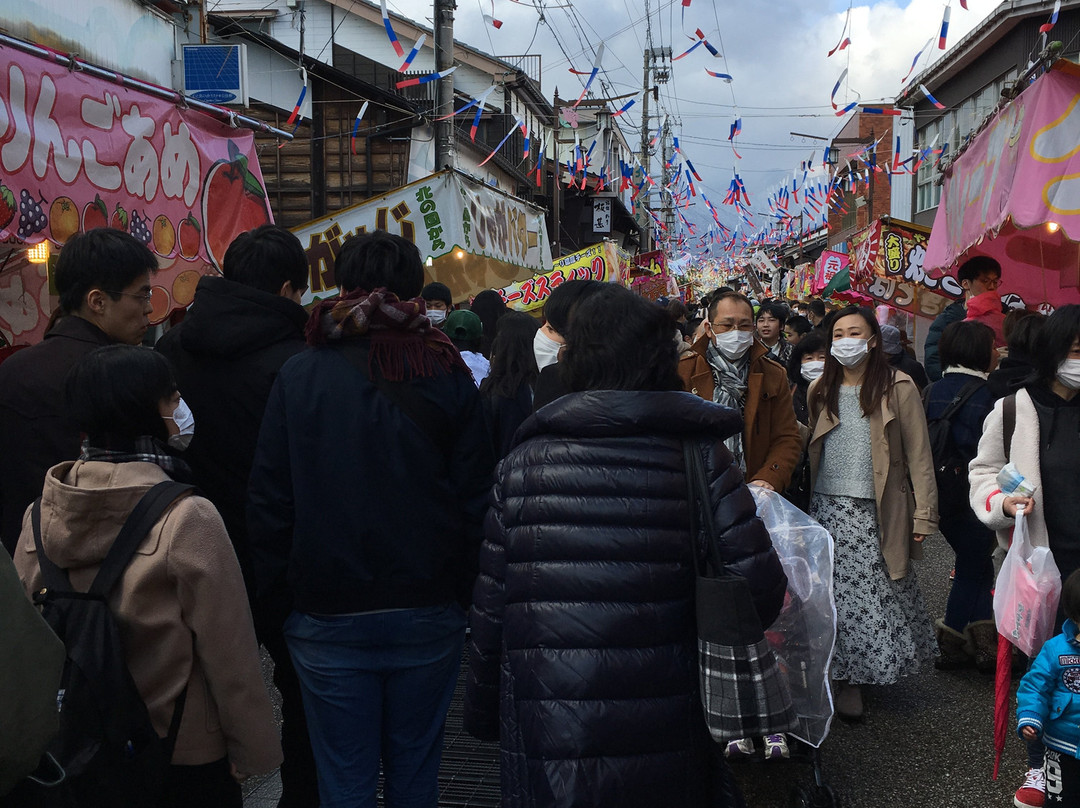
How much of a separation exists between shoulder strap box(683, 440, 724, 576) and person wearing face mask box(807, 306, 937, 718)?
2.81 meters

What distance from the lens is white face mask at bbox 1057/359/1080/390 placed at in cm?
355

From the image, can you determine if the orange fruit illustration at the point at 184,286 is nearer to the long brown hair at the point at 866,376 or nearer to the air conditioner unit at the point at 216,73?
the air conditioner unit at the point at 216,73

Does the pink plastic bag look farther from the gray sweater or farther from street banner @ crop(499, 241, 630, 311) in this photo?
street banner @ crop(499, 241, 630, 311)

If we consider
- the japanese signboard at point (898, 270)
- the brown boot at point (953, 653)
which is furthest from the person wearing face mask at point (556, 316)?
the japanese signboard at point (898, 270)

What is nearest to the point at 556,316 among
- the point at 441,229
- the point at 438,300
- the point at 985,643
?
the point at 985,643

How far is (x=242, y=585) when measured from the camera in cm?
239

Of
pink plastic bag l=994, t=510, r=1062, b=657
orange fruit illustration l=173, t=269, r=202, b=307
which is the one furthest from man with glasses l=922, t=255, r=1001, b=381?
orange fruit illustration l=173, t=269, r=202, b=307

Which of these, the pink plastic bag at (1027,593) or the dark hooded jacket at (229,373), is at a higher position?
the dark hooded jacket at (229,373)

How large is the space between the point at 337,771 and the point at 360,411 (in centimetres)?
109

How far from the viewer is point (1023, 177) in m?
4.84

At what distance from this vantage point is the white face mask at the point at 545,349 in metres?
4.36

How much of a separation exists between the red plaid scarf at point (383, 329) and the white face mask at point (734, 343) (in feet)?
6.93

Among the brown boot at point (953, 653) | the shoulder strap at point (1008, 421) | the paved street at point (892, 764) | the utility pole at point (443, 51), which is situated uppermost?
the utility pole at point (443, 51)

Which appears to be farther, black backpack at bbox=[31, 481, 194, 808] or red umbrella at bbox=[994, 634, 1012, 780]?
red umbrella at bbox=[994, 634, 1012, 780]
